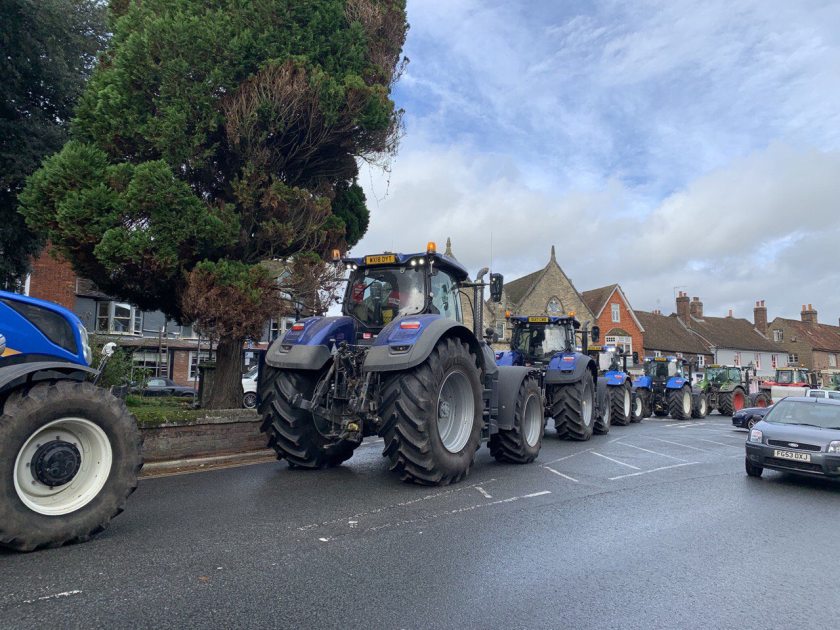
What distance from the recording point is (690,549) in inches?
187

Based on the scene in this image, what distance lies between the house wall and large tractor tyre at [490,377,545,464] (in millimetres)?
45257

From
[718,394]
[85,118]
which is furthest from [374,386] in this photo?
[718,394]

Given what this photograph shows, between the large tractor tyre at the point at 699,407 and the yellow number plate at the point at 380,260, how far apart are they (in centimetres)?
1745

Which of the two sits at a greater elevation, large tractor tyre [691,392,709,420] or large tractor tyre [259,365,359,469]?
large tractor tyre [259,365,359,469]

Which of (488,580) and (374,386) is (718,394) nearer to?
(374,386)

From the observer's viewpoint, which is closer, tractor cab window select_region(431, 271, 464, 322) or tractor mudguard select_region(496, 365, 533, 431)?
tractor cab window select_region(431, 271, 464, 322)

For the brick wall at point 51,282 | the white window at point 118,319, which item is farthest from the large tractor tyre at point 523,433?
the white window at point 118,319

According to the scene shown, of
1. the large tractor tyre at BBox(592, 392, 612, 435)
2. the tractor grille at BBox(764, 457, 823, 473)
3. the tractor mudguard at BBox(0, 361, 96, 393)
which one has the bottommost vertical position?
the large tractor tyre at BBox(592, 392, 612, 435)

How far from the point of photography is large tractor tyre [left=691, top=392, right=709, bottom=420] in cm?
2134

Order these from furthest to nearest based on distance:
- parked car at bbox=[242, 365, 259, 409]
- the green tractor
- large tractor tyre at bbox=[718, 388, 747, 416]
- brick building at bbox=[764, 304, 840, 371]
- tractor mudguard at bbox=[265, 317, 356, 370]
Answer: brick building at bbox=[764, 304, 840, 371], large tractor tyre at bbox=[718, 388, 747, 416], the green tractor, parked car at bbox=[242, 365, 259, 409], tractor mudguard at bbox=[265, 317, 356, 370]

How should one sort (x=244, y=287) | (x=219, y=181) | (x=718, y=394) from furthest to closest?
(x=718, y=394) → (x=219, y=181) → (x=244, y=287)

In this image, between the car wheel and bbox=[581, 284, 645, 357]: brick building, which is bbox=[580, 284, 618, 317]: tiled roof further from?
the car wheel

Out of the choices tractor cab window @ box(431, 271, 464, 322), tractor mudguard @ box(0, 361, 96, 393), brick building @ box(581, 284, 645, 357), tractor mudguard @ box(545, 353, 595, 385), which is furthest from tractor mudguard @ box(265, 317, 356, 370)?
brick building @ box(581, 284, 645, 357)

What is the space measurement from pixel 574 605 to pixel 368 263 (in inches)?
204
